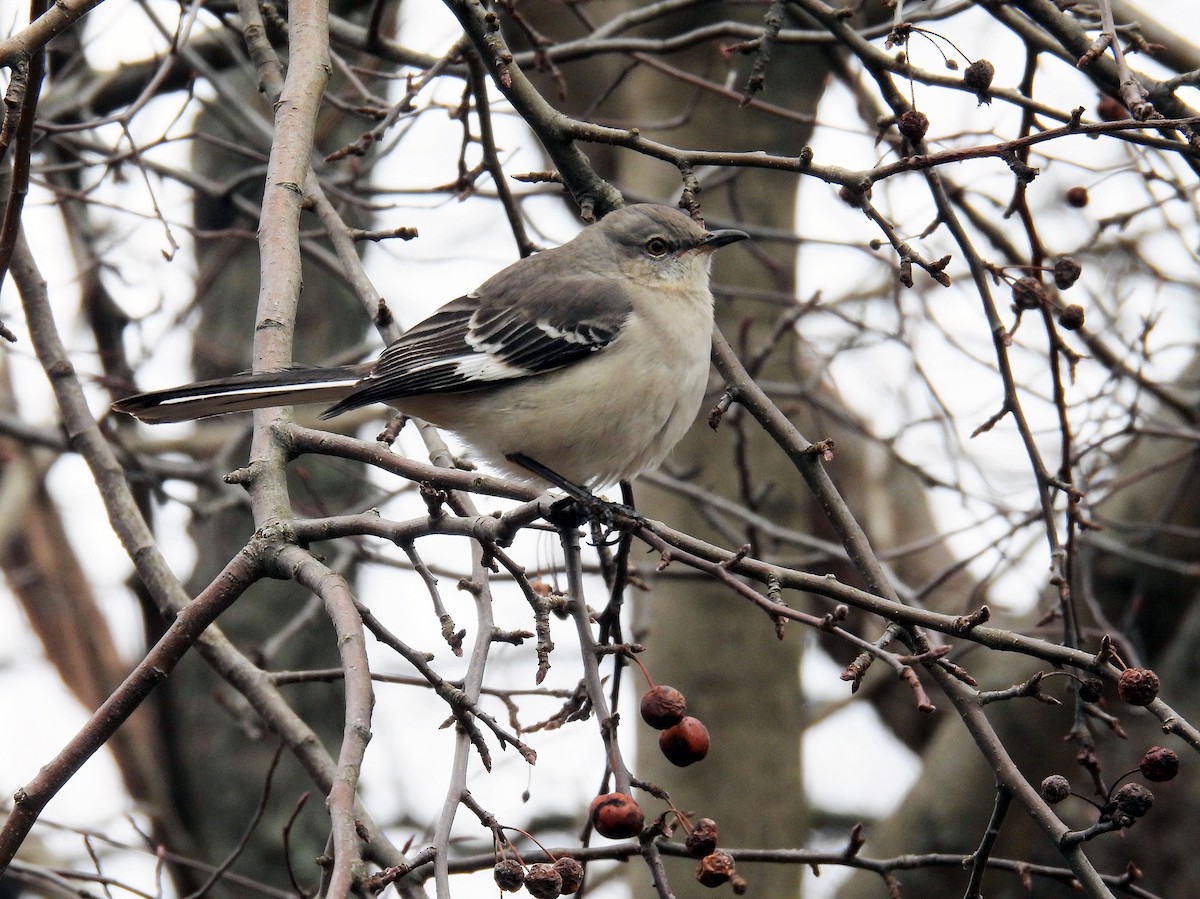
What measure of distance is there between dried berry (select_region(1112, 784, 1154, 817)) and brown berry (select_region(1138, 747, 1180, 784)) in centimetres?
8

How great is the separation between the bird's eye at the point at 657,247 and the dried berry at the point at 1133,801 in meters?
2.53

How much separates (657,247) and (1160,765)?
253cm

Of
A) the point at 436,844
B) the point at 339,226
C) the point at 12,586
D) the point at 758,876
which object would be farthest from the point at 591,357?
the point at 12,586

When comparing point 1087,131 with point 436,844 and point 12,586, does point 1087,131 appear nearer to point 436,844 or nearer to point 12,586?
point 436,844

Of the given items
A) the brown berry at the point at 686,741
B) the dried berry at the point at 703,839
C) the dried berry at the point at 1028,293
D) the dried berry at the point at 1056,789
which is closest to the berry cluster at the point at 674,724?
the brown berry at the point at 686,741

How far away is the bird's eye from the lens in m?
4.27

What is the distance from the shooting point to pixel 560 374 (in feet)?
12.4

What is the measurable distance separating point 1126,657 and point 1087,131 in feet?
9.67

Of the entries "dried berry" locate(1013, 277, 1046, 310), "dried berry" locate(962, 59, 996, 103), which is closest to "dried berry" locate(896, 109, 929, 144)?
"dried berry" locate(962, 59, 996, 103)

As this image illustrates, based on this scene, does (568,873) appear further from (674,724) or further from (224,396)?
(224,396)

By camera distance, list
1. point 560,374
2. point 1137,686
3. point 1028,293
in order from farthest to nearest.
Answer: point 560,374 < point 1028,293 < point 1137,686

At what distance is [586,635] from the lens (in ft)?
7.63

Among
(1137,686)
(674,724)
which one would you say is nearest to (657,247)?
(674,724)

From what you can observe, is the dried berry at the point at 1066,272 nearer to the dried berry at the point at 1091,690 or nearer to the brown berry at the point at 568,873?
the dried berry at the point at 1091,690
